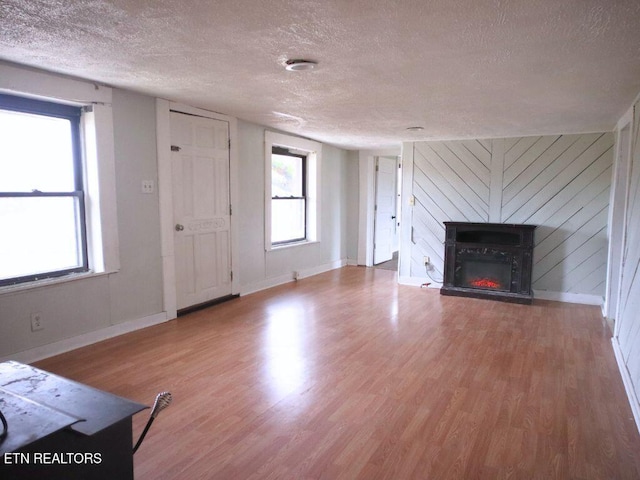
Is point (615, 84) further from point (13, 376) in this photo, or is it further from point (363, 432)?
point (13, 376)

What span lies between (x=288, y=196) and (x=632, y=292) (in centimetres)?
446

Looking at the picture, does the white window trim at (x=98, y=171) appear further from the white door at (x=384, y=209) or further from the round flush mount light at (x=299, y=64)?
the white door at (x=384, y=209)

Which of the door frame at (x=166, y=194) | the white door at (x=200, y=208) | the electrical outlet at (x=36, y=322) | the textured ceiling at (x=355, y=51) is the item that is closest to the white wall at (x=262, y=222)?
the white door at (x=200, y=208)

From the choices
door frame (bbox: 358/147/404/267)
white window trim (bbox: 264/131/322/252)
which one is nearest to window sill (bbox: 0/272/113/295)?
white window trim (bbox: 264/131/322/252)

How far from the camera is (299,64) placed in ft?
8.84

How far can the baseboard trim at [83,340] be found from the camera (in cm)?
309

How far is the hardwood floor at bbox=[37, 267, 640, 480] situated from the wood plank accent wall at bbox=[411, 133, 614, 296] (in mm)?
823

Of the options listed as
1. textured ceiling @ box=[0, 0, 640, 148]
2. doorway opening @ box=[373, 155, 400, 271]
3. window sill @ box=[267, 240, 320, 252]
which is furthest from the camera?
doorway opening @ box=[373, 155, 400, 271]

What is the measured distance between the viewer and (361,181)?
7586mm

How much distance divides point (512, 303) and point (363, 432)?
3.56 m

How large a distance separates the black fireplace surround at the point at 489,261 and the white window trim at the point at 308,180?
7.02 ft

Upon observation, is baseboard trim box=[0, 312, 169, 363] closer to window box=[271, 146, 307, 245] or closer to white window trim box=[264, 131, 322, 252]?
white window trim box=[264, 131, 322, 252]

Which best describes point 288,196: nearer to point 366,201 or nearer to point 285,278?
point 285,278

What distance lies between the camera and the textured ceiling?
1.96 m
